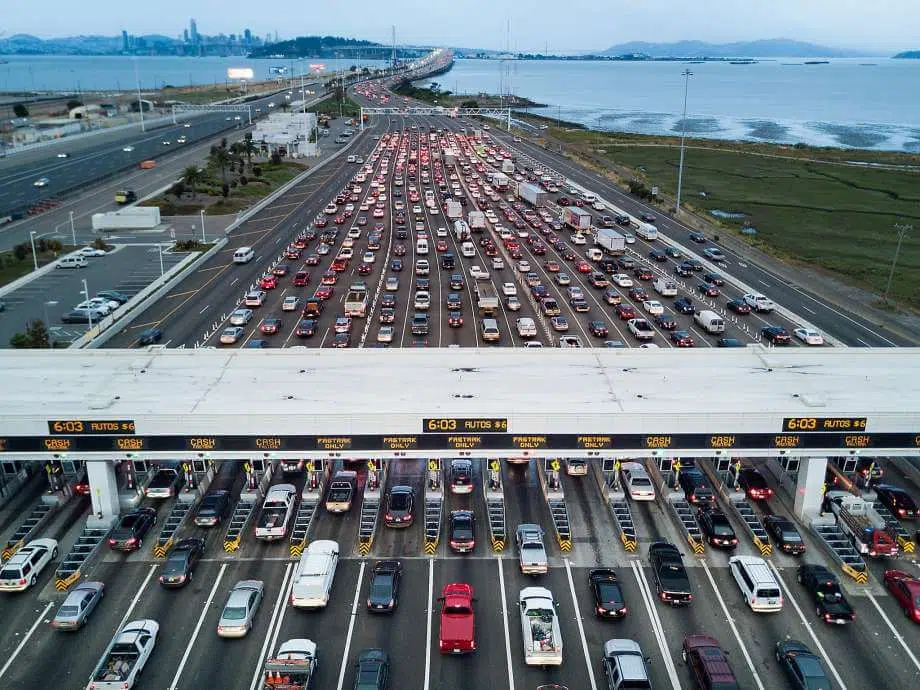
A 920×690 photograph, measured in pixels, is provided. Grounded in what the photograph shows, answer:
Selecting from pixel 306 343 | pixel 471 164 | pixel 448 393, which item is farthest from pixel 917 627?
pixel 471 164

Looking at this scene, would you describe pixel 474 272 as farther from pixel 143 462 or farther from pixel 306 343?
pixel 143 462

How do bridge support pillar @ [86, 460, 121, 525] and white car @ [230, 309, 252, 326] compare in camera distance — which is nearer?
bridge support pillar @ [86, 460, 121, 525]

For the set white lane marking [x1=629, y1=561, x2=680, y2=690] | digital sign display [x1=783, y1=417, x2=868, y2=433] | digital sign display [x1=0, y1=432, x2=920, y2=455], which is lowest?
white lane marking [x1=629, y1=561, x2=680, y2=690]

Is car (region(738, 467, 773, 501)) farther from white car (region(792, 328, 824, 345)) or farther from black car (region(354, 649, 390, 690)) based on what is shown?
white car (region(792, 328, 824, 345))

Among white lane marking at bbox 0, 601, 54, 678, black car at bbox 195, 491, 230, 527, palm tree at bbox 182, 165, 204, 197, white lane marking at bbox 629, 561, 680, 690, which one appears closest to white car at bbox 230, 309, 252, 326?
black car at bbox 195, 491, 230, 527

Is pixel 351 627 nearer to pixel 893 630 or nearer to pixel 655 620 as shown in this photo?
pixel 655 620
